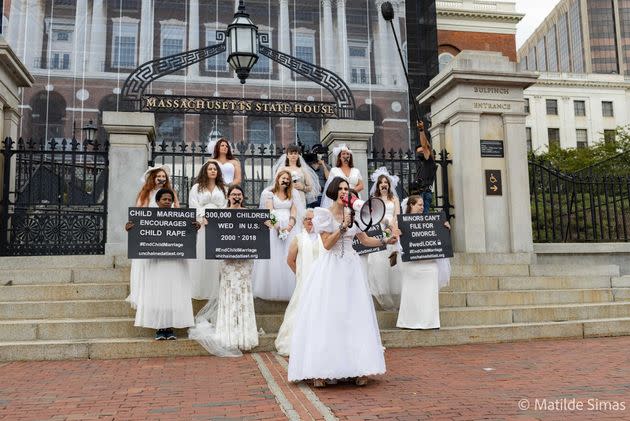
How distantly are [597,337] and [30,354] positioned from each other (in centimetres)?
763

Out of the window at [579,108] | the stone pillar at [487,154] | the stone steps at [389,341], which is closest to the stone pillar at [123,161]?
the stone steps at [389,341]

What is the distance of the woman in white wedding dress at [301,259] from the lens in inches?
280

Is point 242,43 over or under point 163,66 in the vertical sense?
under

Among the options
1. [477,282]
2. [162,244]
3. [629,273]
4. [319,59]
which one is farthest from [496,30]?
[162,244]

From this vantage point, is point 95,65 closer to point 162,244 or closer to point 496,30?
point 162,244

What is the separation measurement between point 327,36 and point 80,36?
13.5 m

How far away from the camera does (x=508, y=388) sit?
17.4ft

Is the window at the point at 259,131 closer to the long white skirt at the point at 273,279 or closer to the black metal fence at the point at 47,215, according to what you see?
the black metal fence at the point at 47,215

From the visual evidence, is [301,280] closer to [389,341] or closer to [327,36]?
[389,341]

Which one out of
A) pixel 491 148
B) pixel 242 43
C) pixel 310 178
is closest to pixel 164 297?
pixel 310 178

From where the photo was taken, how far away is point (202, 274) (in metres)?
8.20

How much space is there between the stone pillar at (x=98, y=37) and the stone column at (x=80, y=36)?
1.14 ft

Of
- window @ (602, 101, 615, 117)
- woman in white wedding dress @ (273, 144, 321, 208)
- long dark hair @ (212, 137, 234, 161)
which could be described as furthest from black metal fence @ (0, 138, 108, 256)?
window @ (602, 101, 615, 117)

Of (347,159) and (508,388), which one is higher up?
(347,159)
